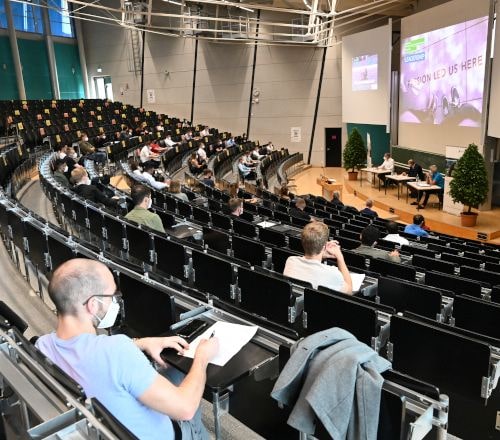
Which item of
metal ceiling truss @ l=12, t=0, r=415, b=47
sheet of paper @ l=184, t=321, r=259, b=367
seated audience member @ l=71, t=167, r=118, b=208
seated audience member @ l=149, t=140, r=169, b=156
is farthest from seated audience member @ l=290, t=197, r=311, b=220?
metal ceiling truss @ l=12, t=0, r=415, b=47

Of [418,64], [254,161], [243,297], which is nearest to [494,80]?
[418,64]

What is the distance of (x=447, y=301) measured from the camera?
10.9 ft

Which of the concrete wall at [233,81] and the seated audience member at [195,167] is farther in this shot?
the concrete wall at [233,81]

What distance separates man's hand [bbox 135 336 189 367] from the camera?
1766 millimetres

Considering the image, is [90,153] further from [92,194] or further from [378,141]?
[378,141]

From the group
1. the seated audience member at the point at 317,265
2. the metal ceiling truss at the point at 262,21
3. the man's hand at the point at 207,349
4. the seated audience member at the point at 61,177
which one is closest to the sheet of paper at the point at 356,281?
the seated audience member at the point at 317,265

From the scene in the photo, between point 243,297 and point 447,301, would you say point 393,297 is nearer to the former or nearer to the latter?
point 447,301

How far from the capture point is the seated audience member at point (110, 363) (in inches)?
57.9

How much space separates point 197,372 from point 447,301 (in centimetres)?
238

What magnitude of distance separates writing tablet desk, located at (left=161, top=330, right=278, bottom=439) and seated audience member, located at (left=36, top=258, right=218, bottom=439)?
7cm

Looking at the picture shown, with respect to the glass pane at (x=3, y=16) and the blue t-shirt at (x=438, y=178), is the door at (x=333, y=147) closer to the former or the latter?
the blue t-shirt at (x=438, y=178)

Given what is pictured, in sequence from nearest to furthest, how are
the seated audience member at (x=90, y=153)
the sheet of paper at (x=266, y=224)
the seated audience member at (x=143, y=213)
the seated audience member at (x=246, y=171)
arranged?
the seated audience member at (x=143, y=213), the sheet of paper at (x=266, y=224), the seated audience member at (x=90, y=153), the seated audience member at (x=246, y=171)

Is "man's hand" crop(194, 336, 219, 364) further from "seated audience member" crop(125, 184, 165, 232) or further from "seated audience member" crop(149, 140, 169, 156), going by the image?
"seated audience member" crop(149, 140, 169, 156)

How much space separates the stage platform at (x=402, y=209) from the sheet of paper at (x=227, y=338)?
8875mm
